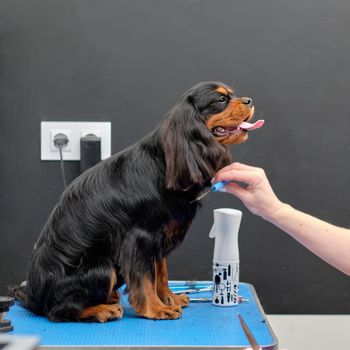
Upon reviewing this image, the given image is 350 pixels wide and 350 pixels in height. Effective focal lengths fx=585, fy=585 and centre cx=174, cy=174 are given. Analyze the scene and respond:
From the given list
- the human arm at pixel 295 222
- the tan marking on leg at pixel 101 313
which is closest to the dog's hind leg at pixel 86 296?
the tan marking on leg at pixel 101 313

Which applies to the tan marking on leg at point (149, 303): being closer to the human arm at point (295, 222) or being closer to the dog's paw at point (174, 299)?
the dog's paw at point (174, 299)

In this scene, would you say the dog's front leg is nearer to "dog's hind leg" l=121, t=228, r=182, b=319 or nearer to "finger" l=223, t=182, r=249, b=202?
"dog's hind leg" l=121, t=228, r=182, b=319

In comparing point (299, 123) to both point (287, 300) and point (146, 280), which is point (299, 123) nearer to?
point (287, 300)

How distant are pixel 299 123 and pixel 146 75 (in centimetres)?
52

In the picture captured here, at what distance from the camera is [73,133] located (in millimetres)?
1851

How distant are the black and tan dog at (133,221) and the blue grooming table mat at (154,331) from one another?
0.03m

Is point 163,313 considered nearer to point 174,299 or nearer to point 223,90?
point 174,299

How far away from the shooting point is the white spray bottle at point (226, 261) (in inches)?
53.6

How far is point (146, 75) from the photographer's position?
6.13 ft

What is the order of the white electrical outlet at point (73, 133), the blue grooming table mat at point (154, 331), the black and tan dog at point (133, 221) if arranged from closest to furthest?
1. the blue grooming table mat at point (154, 331)
2. the black and tan dog at point (133, 221)
3. the white electrical outlet at point (73, 133)

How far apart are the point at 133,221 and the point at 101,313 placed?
7.9 inches

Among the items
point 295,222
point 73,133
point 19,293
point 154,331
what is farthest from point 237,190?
point 73,133

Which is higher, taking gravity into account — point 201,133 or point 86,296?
point 201,133

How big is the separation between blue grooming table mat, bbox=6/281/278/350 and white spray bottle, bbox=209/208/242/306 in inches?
1.6
